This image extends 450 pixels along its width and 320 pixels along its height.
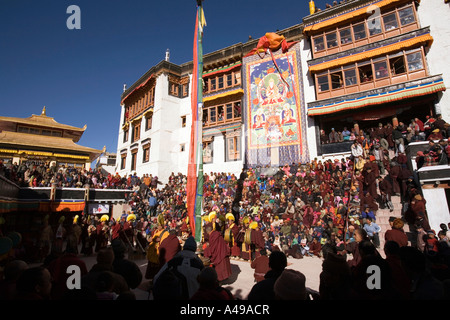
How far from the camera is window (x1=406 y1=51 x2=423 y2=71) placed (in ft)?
45.9

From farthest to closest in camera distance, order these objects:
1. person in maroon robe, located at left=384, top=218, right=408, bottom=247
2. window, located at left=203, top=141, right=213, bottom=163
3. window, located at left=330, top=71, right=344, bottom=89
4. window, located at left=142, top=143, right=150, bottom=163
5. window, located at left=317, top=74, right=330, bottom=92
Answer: window, located at left=142, top=143, right=150, bottom=163
window, located at left=203, top=141, right=213, bottom=163
window, located at left=317, top=74, right=330, bottom=92
window, located at left=330, top=71, right=344, bottom=89
person in maroon robe, located at left=384, top=218, right=408, bottom=247

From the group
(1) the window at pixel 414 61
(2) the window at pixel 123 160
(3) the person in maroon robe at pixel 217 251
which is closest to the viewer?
(3) the person in maroon robe at pixel 217 251

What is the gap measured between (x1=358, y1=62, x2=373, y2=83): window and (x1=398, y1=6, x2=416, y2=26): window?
295cm

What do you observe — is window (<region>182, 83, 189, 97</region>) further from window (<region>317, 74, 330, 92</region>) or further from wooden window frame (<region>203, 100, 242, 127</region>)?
window (<region>317, 74, 330, 92</region>)

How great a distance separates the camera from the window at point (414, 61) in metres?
14.0

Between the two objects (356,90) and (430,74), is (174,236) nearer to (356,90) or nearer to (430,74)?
(356,90)

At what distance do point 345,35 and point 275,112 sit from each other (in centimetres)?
710

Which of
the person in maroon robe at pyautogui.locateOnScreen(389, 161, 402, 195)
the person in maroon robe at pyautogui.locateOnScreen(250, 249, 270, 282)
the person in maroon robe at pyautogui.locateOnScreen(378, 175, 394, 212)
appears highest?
the person in maroon robe at pyautogui.locateOnScreen(389, 161, 402, 195)

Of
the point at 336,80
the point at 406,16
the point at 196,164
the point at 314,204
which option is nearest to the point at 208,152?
the point at 314,204

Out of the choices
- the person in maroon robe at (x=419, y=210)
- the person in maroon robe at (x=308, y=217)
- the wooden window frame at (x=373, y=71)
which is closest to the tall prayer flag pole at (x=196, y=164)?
the person in maroon robe at (x=308, y=217)

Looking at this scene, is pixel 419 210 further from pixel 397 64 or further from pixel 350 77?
pixel 397 64

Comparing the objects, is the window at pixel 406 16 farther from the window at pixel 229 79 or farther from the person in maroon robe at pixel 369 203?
the window at pixel 229 79

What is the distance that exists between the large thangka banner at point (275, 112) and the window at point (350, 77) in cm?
313

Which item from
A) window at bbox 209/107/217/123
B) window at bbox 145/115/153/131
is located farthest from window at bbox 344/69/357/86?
window at bbox 145/115/153/131
